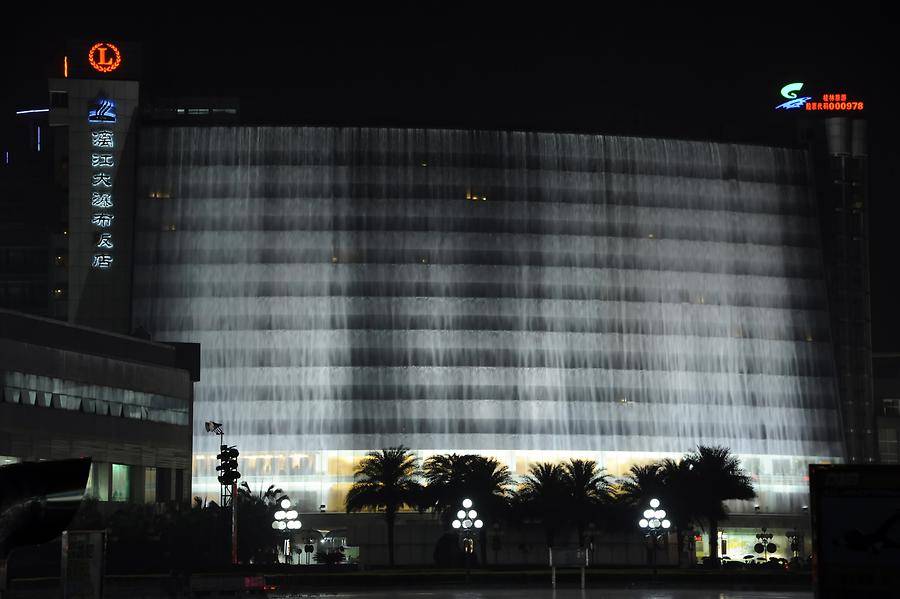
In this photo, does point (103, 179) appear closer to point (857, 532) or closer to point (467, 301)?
point (467, 301)

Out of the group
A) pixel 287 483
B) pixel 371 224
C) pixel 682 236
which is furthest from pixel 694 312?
pixel 287 483

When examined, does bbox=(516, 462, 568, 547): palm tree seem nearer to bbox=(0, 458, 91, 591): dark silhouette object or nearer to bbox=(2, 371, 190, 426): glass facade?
bbox=(2, 371, 190, 426): glass facade

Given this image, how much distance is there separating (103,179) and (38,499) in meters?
156

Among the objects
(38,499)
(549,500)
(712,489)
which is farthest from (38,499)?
(712,489)

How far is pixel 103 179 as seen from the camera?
7116 inches

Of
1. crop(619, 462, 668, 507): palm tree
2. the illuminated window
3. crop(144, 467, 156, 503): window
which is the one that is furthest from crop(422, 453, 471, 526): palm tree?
the illuminated window

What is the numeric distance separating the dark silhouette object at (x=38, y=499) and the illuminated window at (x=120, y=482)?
10090cm

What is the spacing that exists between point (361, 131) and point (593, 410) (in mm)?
43691

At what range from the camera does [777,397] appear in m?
192

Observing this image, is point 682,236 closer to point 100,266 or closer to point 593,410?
point 593,410

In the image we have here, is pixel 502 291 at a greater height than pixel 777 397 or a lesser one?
greater

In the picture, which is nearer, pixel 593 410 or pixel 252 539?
pixel 252 539

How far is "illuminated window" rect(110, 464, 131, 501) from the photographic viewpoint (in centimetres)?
12912

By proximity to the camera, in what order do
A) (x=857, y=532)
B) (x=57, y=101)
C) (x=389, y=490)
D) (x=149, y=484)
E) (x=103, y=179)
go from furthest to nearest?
(x=57, y=101), (x=103, y=179), (x=389, y=490), (x=149, y=484), (x=857, y=532)
